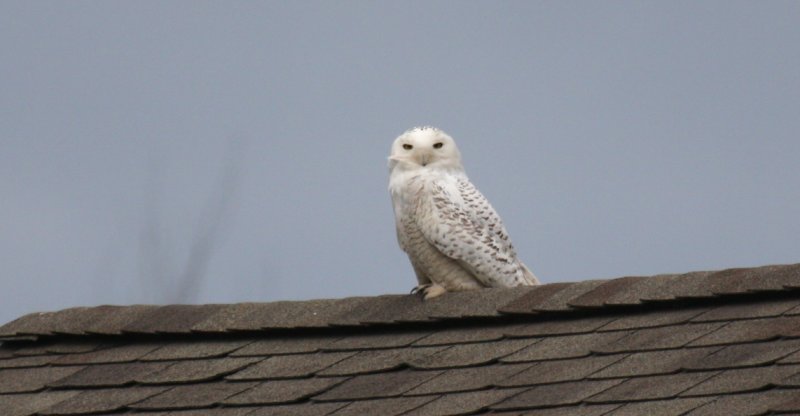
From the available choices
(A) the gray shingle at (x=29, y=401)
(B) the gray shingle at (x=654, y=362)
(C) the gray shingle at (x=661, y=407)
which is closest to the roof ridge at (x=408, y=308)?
(B) the gray shingle at (x=654, y=362)

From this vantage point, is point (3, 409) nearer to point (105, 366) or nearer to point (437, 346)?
point (105, 366)

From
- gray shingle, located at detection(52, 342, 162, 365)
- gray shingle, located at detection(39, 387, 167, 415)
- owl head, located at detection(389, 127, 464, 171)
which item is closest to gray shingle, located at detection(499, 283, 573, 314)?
gray shingle, located at detection(39, 387, 167, 415)

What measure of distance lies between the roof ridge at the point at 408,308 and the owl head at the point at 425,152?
194 cm

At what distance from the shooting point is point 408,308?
7.56 m

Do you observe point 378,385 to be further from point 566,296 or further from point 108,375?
point 108,375

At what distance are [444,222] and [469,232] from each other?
5.5 inches

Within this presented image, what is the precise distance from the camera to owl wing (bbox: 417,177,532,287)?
31.1 ft

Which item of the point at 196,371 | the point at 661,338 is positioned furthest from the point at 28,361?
the point at 661,338

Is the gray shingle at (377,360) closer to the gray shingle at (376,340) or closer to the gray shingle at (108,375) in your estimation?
the gray shingle at (376,340)

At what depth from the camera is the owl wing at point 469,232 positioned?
9469 millimetres

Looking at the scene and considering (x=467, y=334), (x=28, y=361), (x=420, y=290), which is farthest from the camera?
(x=420, y=290)

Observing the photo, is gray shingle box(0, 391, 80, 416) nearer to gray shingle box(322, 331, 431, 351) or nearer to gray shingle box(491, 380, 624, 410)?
gray shingle box(322, 331, 431, 351)

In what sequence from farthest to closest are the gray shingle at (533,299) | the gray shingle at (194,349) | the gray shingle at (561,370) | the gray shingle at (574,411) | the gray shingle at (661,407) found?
1. the gray shingle at (194,349)
2. the gray shingle at (533,299)
3. the gray shingle at (561,370)
4. the gray shingle at (574,411)
5. the gray shingle at (661,407)

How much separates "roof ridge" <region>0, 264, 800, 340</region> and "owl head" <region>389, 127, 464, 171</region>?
1942mm
